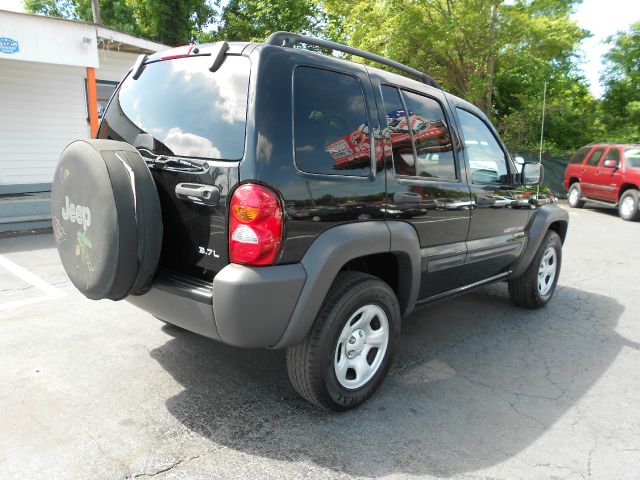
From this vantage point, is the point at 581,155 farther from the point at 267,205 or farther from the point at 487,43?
the point at 267,205

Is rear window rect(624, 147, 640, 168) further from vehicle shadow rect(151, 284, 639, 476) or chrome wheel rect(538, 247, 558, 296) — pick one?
vehicle shadow rect(151, 284, 639, 476)

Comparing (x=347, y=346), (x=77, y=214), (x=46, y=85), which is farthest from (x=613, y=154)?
(x=46, y=85)

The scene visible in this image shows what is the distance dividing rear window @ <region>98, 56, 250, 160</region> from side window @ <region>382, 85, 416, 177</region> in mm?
1006

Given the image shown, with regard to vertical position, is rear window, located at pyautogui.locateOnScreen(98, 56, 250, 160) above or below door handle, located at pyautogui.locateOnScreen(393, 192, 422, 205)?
above

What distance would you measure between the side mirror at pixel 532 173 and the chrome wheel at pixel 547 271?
0.81 m

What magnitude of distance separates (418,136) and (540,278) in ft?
7.82

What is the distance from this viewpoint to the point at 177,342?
12.1ft

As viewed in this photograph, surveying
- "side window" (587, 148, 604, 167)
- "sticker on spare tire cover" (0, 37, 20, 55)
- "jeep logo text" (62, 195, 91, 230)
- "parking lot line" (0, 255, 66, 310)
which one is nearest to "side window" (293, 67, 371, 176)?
"jeep logo text" (62, 195, 91, 230)

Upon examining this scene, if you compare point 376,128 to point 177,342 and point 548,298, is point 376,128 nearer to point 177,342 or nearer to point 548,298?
point 177,342

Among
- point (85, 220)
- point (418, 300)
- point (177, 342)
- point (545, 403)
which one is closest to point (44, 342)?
point (177, 342)

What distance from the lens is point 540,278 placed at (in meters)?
4.81

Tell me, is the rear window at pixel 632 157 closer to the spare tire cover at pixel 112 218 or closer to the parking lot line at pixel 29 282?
the parking lot line at pixel 29 282

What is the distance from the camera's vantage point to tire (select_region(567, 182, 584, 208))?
45.6 ft

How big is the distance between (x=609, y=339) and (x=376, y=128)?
9.47 feet
